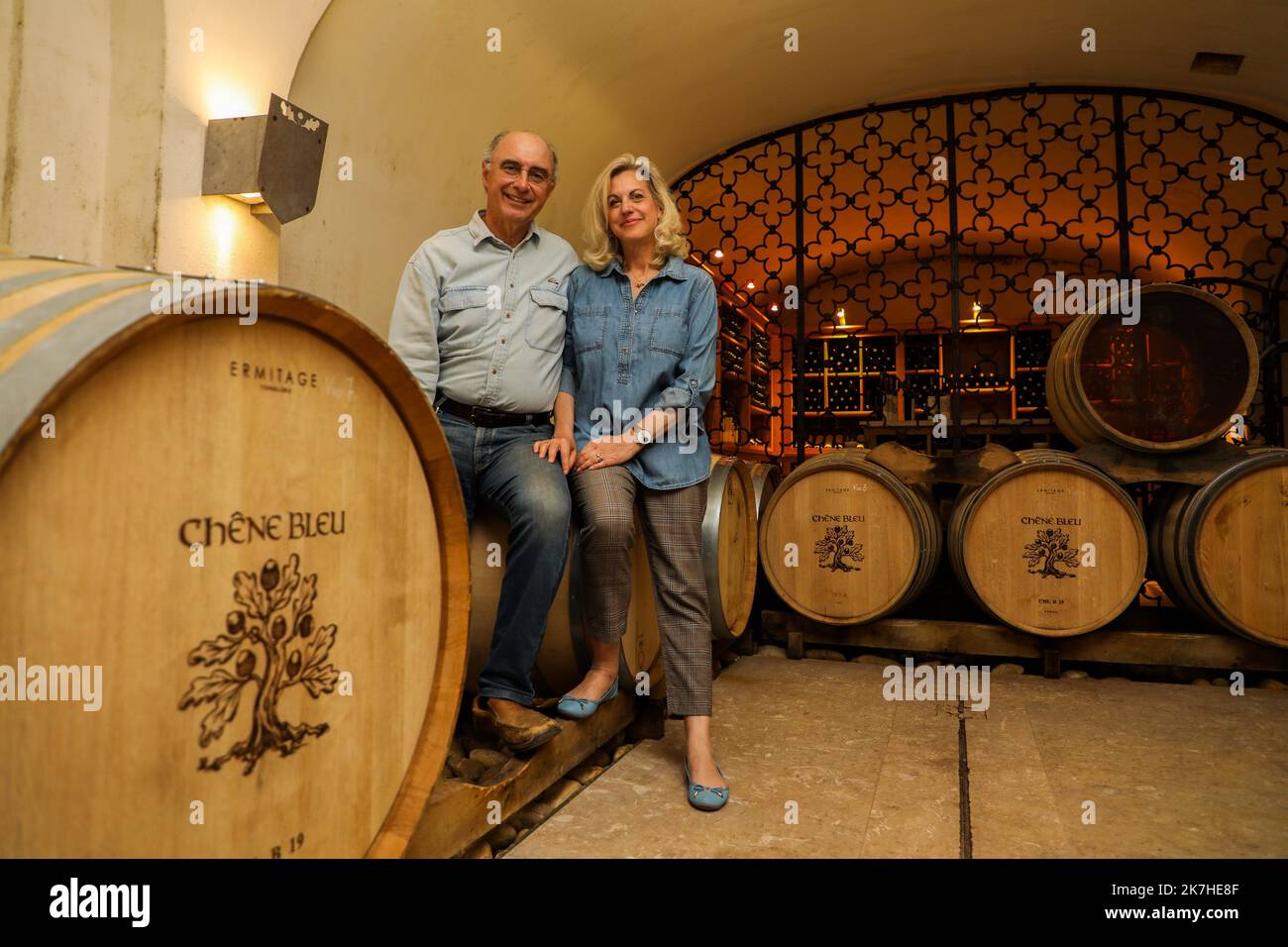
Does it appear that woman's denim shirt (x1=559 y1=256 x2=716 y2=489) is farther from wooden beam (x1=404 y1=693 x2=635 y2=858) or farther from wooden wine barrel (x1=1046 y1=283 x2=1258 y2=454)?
wooden wine barrel (x1=1046 y1=283 x2=1258 y2=454)

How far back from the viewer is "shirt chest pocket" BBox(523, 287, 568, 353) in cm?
204

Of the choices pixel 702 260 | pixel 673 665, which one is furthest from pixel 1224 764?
pixel 702 260

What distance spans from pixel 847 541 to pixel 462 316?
7.12ft

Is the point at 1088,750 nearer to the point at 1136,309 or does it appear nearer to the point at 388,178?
the point at 1136,309

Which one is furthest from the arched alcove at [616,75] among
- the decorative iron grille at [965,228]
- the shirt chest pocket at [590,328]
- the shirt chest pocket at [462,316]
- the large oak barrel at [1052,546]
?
the large oak barrel at [1052,546]

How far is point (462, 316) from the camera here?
6.50 ft

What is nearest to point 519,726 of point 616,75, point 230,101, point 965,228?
point 230,101

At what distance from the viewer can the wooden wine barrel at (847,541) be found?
3504 mm

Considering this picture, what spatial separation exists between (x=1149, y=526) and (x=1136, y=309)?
98 centimetres

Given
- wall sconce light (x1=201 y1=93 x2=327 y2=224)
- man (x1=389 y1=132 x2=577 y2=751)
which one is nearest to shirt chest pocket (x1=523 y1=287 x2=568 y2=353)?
man (x1=389 y1=132 x2=577 y2=751)

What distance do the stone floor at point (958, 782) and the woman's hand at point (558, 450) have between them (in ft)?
2.68

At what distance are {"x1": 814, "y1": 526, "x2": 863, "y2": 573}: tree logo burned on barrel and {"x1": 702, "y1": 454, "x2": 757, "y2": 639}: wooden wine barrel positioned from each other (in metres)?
0.32

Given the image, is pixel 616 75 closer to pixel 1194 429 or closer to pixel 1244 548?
pixel 1194 429

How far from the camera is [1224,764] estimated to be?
2.30 metres
